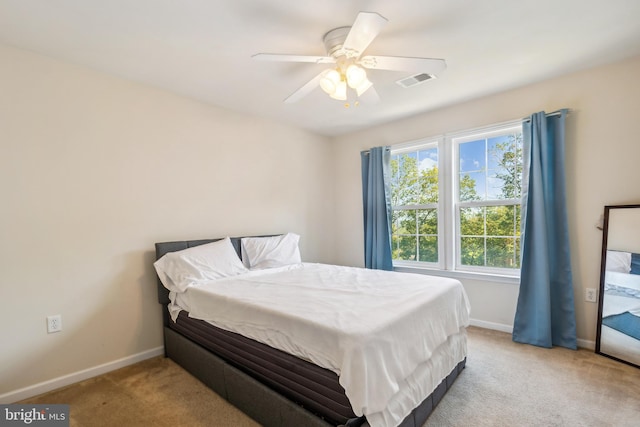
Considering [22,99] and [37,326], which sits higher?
[22,99]

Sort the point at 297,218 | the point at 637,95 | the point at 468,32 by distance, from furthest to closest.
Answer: the point at 297,218
the point at 637,95
the point at 468,32

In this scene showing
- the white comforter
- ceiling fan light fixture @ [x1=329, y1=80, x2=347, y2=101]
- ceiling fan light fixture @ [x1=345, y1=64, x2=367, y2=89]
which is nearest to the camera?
the white comforter

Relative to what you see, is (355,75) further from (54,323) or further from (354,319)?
(54,323)

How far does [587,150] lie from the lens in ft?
8.33

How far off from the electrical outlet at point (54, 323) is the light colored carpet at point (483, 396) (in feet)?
1.42

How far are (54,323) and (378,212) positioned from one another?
130 inches

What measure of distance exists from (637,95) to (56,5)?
13.5ft

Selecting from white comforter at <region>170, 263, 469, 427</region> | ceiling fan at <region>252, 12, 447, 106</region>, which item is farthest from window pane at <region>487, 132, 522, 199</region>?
ceiling fan at <region>252, 12, 447, 106</region>

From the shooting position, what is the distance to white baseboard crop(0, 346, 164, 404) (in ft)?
6.45

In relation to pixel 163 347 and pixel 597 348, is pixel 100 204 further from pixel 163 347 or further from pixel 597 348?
pixel 597 348

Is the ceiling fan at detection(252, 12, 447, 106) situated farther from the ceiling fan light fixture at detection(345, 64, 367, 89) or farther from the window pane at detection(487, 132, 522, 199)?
the window pane at detection(487, 132, 522, 199)

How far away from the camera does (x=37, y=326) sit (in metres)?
2.07

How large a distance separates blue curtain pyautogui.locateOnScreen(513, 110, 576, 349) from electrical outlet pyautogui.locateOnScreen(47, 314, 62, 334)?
386 centimetres

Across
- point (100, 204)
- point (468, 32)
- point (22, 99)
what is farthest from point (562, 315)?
point (22, 99)
